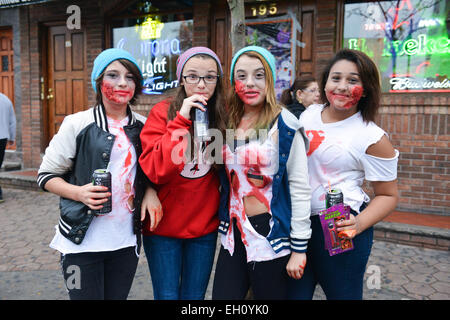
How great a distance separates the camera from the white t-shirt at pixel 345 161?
6.53ft

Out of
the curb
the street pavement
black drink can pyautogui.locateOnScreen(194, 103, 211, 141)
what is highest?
black drink can pyautogui.locateOnScreen(194, 103, 211, 141)

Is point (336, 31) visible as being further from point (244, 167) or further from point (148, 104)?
point (244, 167)

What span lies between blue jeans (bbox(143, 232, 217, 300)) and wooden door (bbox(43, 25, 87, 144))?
7.07m

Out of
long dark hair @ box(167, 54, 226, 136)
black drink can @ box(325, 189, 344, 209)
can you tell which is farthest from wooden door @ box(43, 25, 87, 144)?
black drink can @ box(325, 189, 344, 209)

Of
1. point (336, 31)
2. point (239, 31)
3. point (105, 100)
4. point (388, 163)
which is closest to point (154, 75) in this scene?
point (336, 31)

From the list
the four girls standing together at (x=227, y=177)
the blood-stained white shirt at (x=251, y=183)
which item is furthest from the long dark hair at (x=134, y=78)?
the blood-stained white shirt at (x=251, y=183)

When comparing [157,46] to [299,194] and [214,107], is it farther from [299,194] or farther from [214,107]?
[299,194]

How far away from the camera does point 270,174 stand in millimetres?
2018

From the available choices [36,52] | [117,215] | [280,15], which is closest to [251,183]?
[117,215]

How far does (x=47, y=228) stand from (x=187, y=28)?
4412 millimetres

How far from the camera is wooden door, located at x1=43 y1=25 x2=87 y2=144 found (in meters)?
8.41

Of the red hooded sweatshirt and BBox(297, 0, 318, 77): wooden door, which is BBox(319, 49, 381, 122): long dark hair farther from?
BBox(297, 0, 318, 77): wooden door

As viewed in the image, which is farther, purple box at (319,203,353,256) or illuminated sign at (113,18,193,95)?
illuminated sign at (113,18,193,95)

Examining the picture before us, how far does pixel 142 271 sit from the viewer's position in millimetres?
4035
